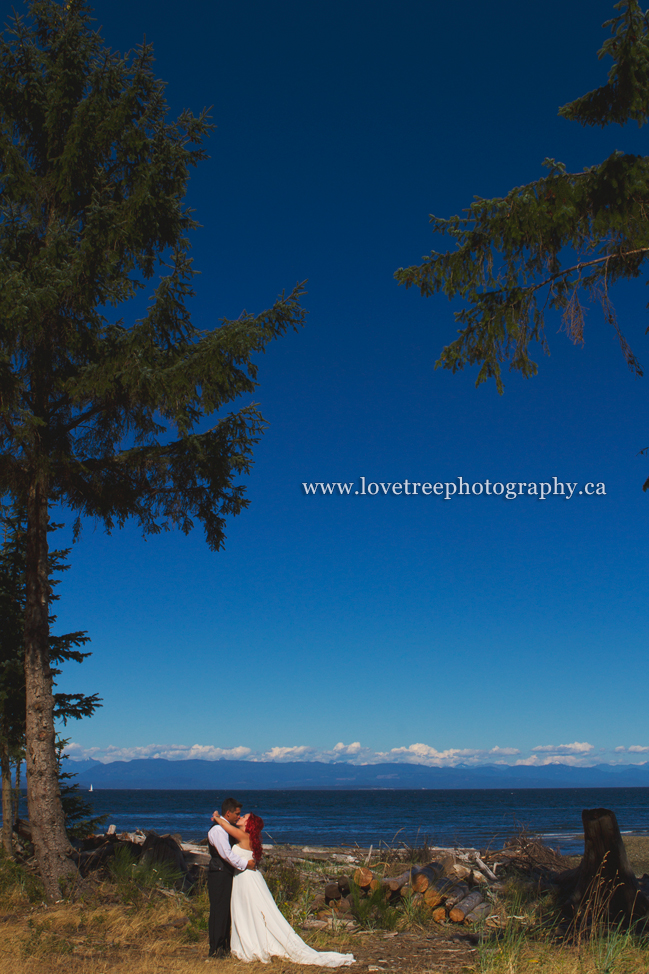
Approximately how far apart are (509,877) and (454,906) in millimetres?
2718

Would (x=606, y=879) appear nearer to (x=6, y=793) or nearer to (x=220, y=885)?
(x=220, y=885)

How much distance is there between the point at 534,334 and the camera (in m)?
8.94

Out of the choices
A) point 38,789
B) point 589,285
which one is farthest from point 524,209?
point 38,789

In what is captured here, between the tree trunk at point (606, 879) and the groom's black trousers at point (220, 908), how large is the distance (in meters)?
4.50

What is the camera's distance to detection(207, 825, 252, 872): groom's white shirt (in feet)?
24.6

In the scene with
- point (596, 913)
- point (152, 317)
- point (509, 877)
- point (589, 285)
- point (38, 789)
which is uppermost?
point (152, 317)

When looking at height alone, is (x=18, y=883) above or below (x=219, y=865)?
below

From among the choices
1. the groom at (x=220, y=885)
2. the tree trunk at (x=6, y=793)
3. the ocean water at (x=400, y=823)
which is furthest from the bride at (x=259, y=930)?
the tree trunk at (x=6, y=793)

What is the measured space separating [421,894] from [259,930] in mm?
3787

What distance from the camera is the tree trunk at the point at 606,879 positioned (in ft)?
28.5

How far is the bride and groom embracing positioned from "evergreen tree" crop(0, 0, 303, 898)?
397 cm

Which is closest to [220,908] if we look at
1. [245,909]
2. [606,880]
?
[245,909]

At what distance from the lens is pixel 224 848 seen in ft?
25.0

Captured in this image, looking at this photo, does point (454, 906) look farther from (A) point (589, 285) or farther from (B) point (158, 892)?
(A) point (589, 285)
